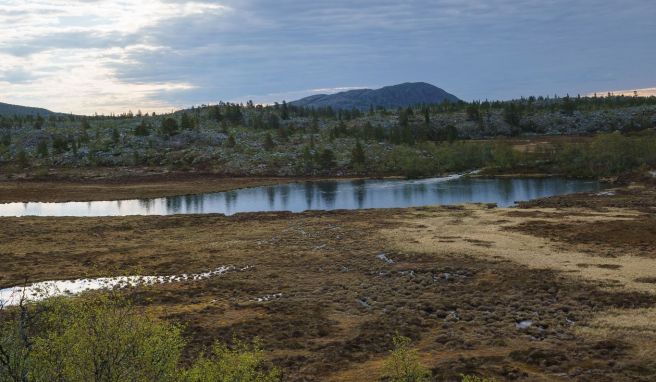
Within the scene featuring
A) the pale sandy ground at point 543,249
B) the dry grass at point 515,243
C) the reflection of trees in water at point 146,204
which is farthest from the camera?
the reflection of trees in water at point 146,204

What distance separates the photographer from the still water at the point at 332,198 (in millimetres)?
70438

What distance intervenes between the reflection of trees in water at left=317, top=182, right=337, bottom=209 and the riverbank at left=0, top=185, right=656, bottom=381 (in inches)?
725

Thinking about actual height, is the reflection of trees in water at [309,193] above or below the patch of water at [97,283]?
above

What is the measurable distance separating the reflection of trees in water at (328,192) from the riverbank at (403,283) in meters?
18.4

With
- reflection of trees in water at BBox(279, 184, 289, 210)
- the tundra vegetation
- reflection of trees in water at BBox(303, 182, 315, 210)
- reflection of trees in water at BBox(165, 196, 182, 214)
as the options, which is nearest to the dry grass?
reflection of trees in water at BBox(303, 182, 315, 210)

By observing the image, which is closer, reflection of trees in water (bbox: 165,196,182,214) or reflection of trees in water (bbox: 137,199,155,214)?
reflection of trees in water (bbox: 165,196,182,214)

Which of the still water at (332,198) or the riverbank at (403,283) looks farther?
the still water at (332,198)

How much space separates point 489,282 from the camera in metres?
30.3

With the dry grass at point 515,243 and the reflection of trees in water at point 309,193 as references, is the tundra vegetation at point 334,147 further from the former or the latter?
the dry grass at point 515,243

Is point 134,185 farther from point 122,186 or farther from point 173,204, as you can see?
point 173,204

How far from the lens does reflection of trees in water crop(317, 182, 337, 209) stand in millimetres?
75463

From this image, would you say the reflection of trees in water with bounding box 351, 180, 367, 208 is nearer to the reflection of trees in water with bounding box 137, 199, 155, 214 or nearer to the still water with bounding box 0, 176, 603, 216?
the still water with bounding box 0, 176, 603, 216

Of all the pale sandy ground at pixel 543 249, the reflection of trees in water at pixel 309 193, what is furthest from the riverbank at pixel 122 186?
the pale sandy ground at pixel 543 249

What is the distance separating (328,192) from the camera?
87812 mm
